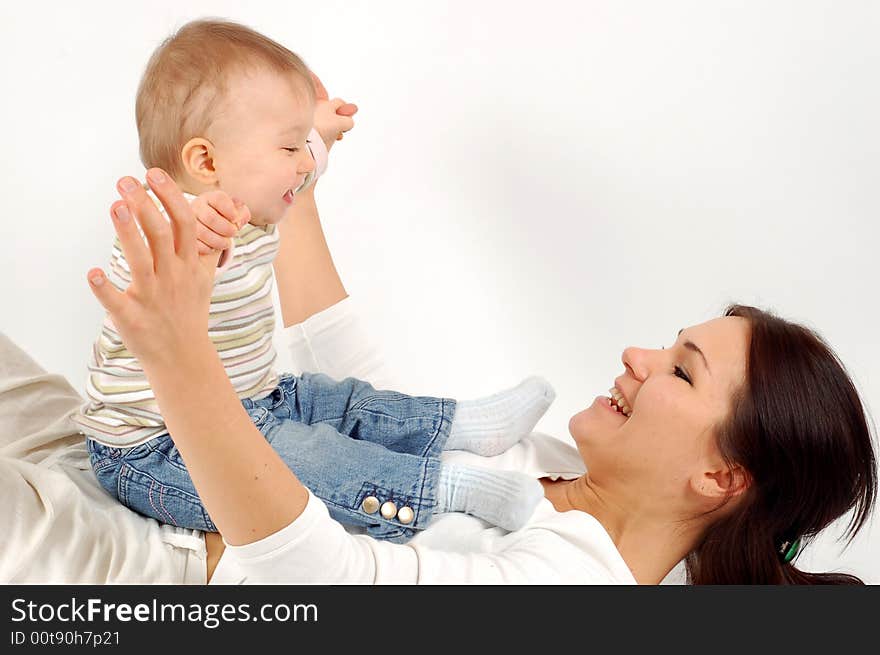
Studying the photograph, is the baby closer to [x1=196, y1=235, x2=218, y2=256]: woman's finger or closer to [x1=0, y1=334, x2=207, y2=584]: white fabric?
[x1=0, y1=334, x2=207, y2=584]: white fabric

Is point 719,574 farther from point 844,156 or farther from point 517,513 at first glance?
point 844,156

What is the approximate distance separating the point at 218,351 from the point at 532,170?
1.37 m

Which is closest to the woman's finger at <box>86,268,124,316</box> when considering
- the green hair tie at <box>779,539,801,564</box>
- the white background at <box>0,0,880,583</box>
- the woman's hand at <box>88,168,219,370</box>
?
the woman's hand at <box>88,168,219,370</box>

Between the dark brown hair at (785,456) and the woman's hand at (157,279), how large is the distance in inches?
35.0

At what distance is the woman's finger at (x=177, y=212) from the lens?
3.68ft

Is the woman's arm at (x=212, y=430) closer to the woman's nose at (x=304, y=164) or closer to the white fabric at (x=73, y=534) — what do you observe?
the white fabric at (x=73, y=534)

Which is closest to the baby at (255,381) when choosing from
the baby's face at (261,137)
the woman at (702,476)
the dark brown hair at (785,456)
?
the baby's face at (261,137)

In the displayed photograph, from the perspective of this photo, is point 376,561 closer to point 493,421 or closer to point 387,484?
point 387,484

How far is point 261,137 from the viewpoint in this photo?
1539mm

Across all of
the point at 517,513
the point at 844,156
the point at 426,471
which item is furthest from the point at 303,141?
the point at 844,156

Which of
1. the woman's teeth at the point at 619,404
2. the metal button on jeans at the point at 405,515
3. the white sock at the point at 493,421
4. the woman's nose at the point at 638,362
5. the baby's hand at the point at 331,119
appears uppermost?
the baby's hand at the point at 331,119

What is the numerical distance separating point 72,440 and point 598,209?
144 centimetres

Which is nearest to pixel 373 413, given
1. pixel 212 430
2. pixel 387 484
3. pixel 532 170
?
pixel 387 484

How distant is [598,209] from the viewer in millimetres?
2783
